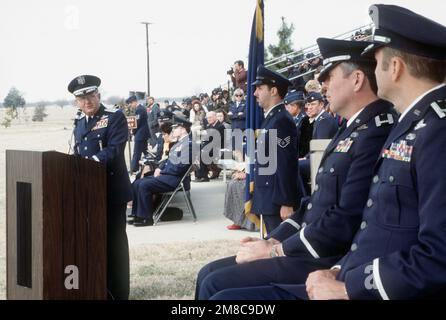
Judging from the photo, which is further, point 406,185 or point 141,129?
point 141,129

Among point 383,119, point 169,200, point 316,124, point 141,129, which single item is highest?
point 383,119

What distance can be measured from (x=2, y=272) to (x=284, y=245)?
10.6 feet

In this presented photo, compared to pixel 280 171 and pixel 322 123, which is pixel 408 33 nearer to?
pixel 280 171

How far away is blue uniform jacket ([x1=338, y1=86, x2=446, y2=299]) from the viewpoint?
1515 millimetres

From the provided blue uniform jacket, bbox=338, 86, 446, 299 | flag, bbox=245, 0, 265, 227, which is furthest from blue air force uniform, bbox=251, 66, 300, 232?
blue uniform jacket, bbox=338, 86, 446, 299

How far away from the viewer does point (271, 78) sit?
4234 mm

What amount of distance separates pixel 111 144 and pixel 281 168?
1.23 m

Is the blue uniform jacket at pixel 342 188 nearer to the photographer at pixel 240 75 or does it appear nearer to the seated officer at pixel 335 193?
the seated officer at pixel 335 193

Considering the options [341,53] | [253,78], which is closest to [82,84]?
[253,78]

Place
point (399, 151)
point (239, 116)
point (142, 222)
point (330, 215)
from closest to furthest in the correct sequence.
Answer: point (399, 151) < point (330, 215) < point (142, 222) < point (239, 116)
